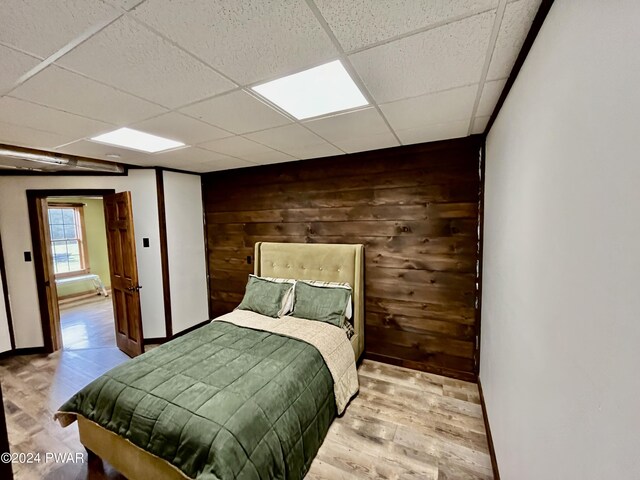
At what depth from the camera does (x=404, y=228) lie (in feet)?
9.35

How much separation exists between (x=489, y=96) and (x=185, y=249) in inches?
153

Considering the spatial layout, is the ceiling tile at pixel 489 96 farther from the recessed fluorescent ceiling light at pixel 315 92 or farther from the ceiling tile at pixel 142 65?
the ceiling tile at pixel 142 65

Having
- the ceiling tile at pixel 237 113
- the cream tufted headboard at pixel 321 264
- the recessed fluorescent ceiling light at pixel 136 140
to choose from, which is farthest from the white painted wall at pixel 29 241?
the ceiling tile at pixel 237 113

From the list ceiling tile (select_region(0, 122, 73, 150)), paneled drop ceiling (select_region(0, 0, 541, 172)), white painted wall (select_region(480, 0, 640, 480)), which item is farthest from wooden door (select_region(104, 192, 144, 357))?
white painted wall (select_region(480, 0, 640, 480))

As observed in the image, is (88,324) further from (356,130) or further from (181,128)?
(356,130)

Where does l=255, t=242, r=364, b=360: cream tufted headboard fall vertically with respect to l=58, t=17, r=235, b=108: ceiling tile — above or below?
below

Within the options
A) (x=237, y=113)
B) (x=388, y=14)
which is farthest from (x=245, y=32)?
(x=237, y=113)

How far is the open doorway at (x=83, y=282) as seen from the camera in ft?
10.5

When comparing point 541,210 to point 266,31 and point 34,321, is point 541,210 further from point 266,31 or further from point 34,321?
point 34,321

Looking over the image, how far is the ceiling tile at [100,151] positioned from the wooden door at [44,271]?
1335 mm

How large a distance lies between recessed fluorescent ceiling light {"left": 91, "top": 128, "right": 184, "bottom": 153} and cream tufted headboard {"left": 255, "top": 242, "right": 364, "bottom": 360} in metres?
1.57

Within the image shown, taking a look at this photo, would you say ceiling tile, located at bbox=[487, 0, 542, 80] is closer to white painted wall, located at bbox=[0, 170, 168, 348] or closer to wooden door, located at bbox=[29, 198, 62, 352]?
white painted wall, located at bbox=[0, 170, 168, 348]

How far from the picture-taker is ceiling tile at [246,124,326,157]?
2246 mm

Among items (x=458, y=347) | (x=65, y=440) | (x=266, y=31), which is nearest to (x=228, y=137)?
(x=266, y=31)
